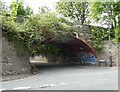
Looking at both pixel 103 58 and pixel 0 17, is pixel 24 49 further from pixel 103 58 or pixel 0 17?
pixel 103 58

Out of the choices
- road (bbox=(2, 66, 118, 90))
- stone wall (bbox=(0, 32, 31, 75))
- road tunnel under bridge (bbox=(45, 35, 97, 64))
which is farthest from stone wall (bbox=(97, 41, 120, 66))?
road (bbox=(2, 66, 118, 90))

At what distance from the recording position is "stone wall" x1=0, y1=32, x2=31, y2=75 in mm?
22969

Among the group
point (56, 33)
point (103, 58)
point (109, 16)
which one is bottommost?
point (103, 58)

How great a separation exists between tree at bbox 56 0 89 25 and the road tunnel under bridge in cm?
443

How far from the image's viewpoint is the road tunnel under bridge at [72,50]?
3583 cm

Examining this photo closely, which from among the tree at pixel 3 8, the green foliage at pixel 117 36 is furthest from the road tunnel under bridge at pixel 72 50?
the tree at pixel 3 8

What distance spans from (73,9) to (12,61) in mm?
21550

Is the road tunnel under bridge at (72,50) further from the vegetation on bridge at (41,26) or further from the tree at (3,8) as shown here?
the tree at (3,8)

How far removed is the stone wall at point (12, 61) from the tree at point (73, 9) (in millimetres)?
19055

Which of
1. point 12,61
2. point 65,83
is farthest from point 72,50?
point 65,83

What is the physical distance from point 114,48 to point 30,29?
43.1 ft

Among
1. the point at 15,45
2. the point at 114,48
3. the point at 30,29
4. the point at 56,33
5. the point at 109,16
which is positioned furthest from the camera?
the point at 109,16

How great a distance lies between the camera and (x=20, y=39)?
985 inches

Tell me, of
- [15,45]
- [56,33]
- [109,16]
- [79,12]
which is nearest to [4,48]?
[15,45]
